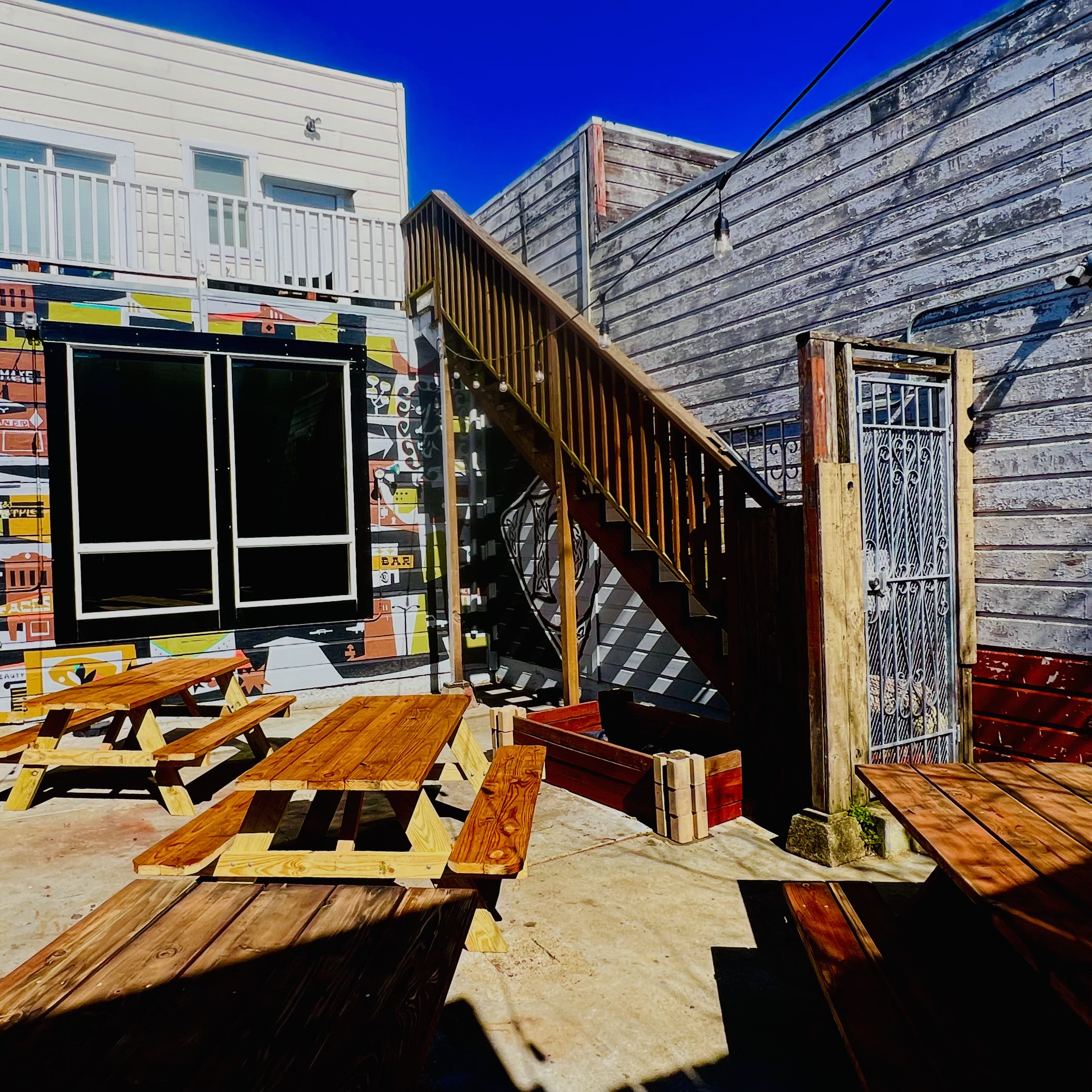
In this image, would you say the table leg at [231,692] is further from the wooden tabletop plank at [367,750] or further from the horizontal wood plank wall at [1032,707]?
the horizontal wood plank wall at [1032,707]

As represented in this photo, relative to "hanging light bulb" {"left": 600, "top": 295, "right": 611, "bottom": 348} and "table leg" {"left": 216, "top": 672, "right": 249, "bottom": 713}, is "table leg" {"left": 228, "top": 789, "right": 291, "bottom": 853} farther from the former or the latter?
"hanging light bulb" {"left": 600, "top": 295, "right": 611, "bottom": 348}

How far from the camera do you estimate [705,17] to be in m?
7.66

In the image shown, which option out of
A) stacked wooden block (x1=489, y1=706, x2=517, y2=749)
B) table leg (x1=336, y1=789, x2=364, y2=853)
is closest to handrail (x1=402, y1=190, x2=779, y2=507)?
stacked wooden block (x1=489, y1=706, x2=517, y2=749)

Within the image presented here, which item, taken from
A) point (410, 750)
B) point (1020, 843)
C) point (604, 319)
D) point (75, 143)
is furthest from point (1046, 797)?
point (75, 143)

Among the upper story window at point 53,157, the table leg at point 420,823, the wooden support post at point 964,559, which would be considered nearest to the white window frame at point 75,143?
the upper story window at point 53,157

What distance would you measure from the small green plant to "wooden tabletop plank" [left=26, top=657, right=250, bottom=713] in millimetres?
3857

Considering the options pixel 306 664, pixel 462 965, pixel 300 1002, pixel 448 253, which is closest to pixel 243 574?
pixel 306 664

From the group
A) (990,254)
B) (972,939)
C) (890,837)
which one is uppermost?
(990,254)

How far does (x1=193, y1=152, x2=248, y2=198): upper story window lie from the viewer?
957cm

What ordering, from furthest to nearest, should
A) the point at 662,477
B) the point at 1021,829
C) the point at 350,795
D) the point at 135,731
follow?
1. the point at 135,731
2. the point at 662,477
3. the point at 350,795
4. the point at 1021,829

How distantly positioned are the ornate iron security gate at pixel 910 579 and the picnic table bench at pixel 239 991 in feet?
9.58

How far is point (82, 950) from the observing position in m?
1.86

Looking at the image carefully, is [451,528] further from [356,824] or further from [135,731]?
[356,824]

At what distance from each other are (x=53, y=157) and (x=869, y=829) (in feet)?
32.4
